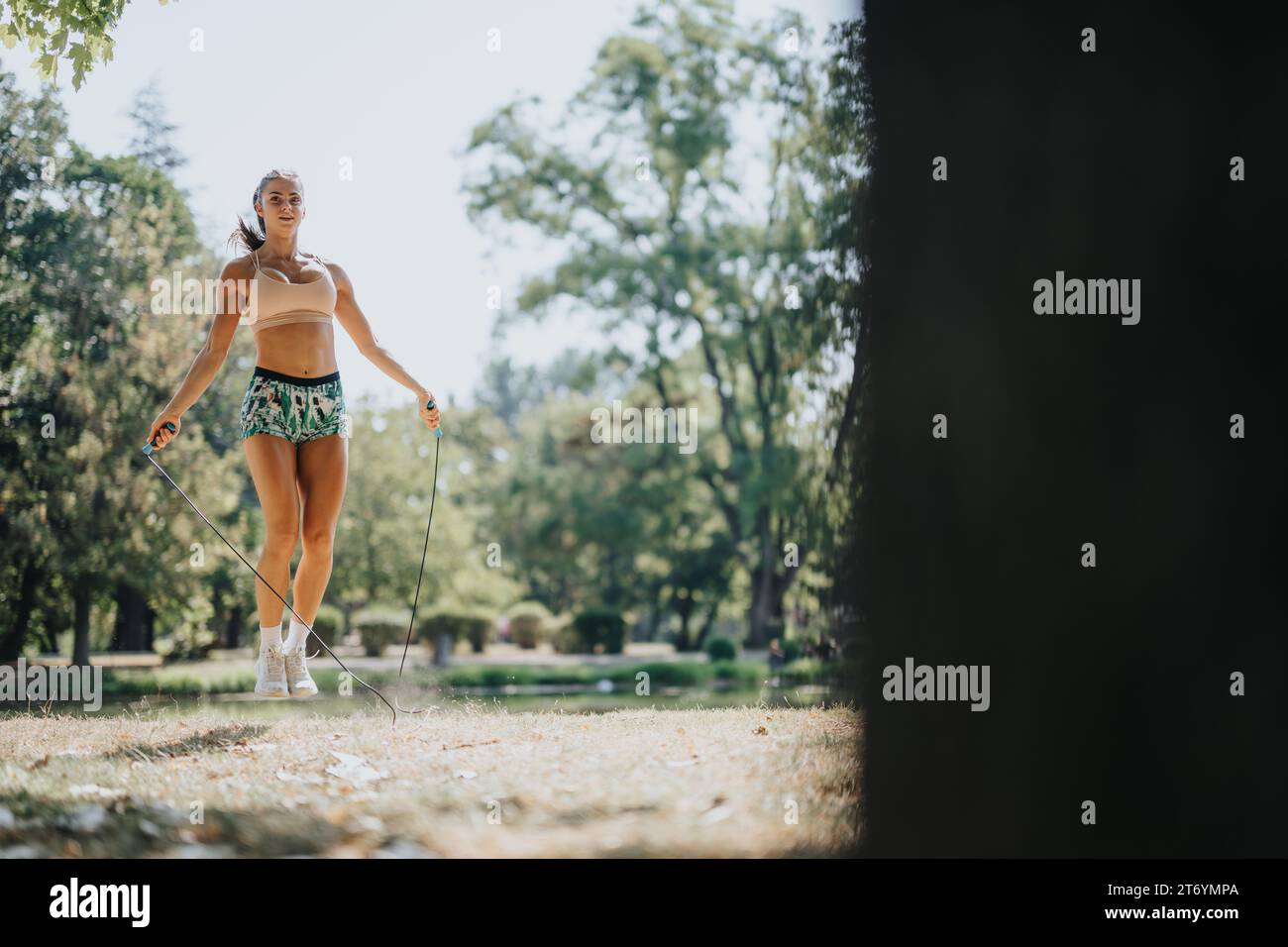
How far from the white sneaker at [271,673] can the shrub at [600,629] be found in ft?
36.8

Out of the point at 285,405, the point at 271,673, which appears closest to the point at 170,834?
the point at 271,673

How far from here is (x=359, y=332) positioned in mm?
4887

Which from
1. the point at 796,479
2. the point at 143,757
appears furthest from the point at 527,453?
the point at 143,757

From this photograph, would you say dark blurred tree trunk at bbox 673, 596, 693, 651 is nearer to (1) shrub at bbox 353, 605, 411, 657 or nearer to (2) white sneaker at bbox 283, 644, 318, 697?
(1) shrub at bbox 353, 605, 411, 657

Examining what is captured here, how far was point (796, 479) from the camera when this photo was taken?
577 cm

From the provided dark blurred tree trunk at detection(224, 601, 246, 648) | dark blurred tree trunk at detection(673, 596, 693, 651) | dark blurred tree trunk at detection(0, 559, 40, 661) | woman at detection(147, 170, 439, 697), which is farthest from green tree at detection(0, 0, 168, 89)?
dark blurred tree trunk at detection(673, 596, 693, 651)

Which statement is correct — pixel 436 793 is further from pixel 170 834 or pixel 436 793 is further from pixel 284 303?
pixel 284 303

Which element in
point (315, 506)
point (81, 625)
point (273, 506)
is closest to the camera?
point (273, 506)

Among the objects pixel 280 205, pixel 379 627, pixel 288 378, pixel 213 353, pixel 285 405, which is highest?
pixel 280 205

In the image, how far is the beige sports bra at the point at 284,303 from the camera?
4633 millimetres

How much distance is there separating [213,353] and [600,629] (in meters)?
11.7

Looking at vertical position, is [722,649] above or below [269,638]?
A: below

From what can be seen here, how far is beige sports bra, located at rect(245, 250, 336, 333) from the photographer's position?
4.63 m

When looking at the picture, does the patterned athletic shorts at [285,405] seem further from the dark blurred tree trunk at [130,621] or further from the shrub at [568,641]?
the shrub at [568,641]
